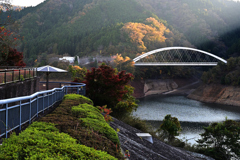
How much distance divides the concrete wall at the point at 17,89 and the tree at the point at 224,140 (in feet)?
46.0

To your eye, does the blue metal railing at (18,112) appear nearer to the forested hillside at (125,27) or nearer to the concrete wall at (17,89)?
the concrete wall at (17,89)

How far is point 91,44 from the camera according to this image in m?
96.6

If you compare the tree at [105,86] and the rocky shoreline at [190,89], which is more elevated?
the tree at [105,86]

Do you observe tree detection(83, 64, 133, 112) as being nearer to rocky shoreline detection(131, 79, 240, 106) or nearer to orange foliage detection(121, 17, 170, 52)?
rocky shoreline detection(131, 79, 240, 106)

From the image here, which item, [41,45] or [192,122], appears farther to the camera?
[41,45]

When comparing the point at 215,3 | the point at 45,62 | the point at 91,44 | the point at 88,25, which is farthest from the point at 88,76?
the point at 215,3

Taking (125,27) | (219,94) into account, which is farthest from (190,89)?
(125,27)

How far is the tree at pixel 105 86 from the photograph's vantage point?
1888 centimetres

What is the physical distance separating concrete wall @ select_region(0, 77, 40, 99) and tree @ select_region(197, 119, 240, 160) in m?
14.0

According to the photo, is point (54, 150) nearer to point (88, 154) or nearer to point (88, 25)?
point (88, 154)

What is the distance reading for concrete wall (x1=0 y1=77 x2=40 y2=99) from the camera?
1088cm

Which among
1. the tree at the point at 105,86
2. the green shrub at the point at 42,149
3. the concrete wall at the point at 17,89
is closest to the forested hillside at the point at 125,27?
the tree at the point at 105,86

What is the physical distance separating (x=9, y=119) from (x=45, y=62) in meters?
69.0

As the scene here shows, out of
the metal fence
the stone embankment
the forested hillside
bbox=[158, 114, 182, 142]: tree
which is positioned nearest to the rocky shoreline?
the stone embankment
